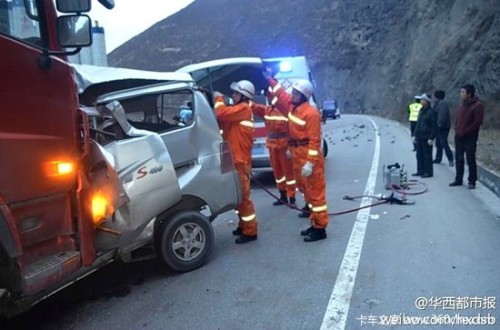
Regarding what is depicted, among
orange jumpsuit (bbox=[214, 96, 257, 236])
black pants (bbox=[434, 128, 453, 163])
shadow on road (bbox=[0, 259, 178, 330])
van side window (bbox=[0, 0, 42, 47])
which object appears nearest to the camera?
van side window (bbox=[0, 0, 42, 47])

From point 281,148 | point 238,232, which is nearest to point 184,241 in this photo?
point 238,232

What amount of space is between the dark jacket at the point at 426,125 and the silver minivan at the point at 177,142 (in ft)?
21.2

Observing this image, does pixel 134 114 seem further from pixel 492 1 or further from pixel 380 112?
pixel 380 112

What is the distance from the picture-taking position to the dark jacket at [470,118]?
28.9 feet

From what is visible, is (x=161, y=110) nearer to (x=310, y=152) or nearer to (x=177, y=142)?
(x=177, y=142)

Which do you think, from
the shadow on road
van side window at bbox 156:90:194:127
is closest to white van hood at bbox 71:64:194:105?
van side window at bbox 156:90:194:127

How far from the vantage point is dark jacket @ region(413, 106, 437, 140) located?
432 inches

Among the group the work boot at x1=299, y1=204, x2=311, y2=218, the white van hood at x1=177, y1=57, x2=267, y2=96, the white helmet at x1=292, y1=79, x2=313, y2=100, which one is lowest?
the work boot at x1=299, y1=204, x2=311, y2=218

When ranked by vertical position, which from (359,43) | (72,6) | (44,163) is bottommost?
→ (44,163)

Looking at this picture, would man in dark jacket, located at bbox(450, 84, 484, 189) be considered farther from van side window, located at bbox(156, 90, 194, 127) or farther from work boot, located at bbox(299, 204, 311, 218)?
van side window, located at bbox(156, 90, 194, 127)

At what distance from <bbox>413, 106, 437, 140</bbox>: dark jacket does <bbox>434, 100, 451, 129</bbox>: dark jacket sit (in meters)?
0.65

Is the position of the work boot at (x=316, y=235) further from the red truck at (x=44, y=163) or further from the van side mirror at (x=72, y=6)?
the van side mirror at (x=72, y=6)

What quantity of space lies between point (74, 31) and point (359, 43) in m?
59.7

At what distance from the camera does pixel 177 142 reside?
537 centimetres
